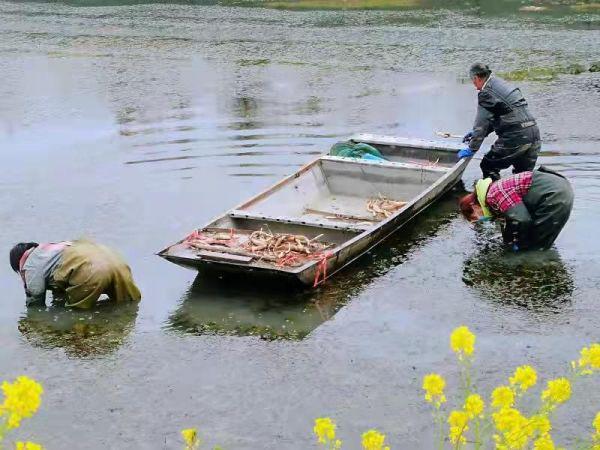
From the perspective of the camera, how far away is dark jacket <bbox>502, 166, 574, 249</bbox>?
391 inches

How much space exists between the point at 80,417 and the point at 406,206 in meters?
4.77

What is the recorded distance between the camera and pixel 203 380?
25.4ft

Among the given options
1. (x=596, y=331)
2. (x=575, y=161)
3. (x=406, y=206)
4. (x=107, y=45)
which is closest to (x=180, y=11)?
(x=107, y=45)

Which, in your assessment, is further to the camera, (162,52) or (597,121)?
(162,52)

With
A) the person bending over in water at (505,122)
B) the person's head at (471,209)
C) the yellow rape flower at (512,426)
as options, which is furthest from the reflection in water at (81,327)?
the person bending over in water at (505,122)

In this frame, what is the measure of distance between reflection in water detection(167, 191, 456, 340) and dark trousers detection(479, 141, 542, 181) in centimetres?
227

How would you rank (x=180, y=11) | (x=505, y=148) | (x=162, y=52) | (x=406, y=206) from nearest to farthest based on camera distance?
(x=406, y=206), (x=505, y=148), (x=162, y=52), (x=180, y=11)

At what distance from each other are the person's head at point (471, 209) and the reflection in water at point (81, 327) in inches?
174

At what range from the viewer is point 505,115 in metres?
11.4

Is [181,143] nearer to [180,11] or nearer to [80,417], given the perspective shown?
[80,417]

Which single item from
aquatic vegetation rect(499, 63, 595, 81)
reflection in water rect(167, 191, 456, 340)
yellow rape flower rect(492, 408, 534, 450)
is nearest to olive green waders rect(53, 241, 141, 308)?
reflection in water rect(167, 191, 456, 340)

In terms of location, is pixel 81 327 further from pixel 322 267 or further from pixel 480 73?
pixel 480 73

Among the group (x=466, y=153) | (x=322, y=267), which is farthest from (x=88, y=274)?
(x=466, y=153)

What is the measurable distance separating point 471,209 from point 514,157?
878mm
